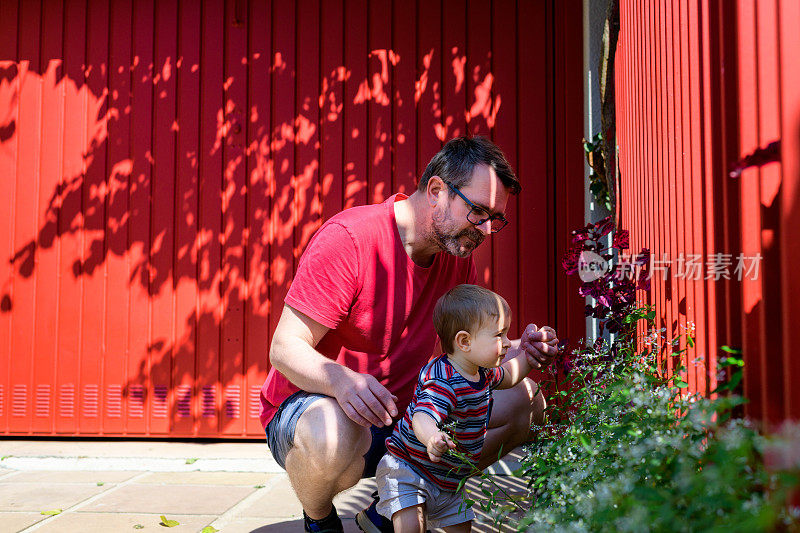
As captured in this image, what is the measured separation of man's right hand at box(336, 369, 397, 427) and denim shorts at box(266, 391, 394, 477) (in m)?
0.23

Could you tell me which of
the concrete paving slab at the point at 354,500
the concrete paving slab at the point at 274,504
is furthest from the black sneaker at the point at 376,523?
the concrete paving slab at the point at 274,504

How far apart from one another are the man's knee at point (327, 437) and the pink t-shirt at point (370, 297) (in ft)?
1.02

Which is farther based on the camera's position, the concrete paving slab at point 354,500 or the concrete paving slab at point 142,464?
the concrete paving slab at point 142,464

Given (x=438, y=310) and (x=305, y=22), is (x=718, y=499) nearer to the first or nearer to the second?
(x=438, y=310)

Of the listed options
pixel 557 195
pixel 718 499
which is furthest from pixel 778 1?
pixel 557 195

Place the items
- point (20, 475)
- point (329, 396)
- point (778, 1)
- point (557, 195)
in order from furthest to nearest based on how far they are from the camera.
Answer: point (557, 195) < point (20, 475) < point (329, 396) < point (778, 1)

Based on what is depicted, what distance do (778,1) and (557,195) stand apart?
365cm

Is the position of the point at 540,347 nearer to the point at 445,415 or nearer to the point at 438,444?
the point at 445,415

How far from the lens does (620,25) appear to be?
364 cm

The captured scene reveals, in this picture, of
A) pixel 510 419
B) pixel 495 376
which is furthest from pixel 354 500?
pixel 495 376

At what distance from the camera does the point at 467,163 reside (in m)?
2.66

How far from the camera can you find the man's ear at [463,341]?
2348mm

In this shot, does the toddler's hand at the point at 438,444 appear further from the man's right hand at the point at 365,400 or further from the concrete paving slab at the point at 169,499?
the concrete paving slab at the point at 169,499

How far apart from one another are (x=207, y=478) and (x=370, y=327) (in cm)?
201
